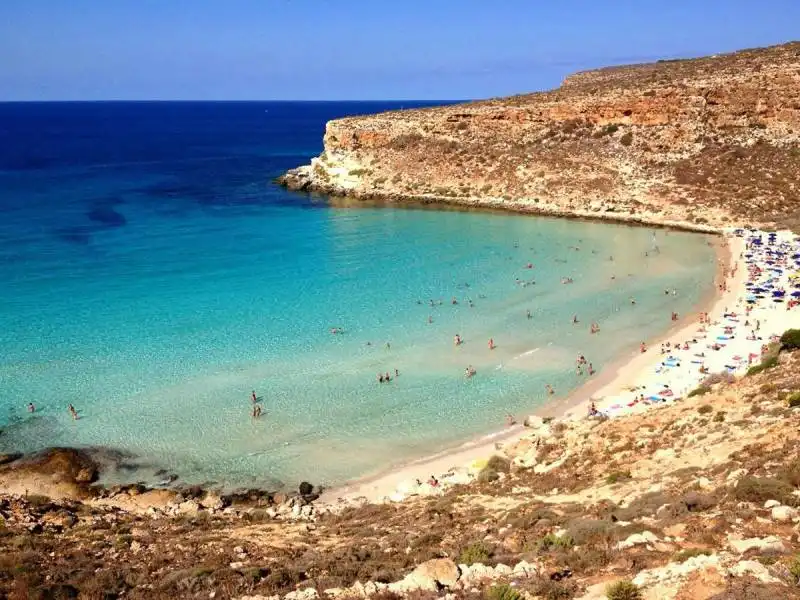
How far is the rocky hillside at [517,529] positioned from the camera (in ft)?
33.8

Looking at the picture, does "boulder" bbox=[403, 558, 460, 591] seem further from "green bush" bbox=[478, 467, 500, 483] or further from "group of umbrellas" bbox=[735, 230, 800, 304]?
"group of umbrellas" bbox=[735, 230, 800, 304]

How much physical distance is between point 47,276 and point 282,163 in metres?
63.7

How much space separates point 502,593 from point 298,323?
25.4 meters

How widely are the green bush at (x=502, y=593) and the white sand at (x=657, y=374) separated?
29.3 feet

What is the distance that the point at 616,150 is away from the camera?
212ft

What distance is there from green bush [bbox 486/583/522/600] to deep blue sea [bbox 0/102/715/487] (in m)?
11.8

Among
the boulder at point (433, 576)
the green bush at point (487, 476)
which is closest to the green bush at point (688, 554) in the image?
the boulder at point (433, 576)

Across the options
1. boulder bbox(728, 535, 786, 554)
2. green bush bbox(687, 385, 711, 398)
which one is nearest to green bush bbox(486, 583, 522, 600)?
boulder bbox(728, 535, 786, 554)

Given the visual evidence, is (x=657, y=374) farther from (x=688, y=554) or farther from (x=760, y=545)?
(x=688, y=554)

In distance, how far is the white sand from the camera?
20.6m

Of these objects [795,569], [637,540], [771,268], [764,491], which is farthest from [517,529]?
[771,268]

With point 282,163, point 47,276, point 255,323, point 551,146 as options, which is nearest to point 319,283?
point 255,323

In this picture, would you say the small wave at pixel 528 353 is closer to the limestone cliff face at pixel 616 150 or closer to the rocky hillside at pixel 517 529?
the rocky hillside at pixel 517 529

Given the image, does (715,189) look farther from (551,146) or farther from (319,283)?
(319,283)
